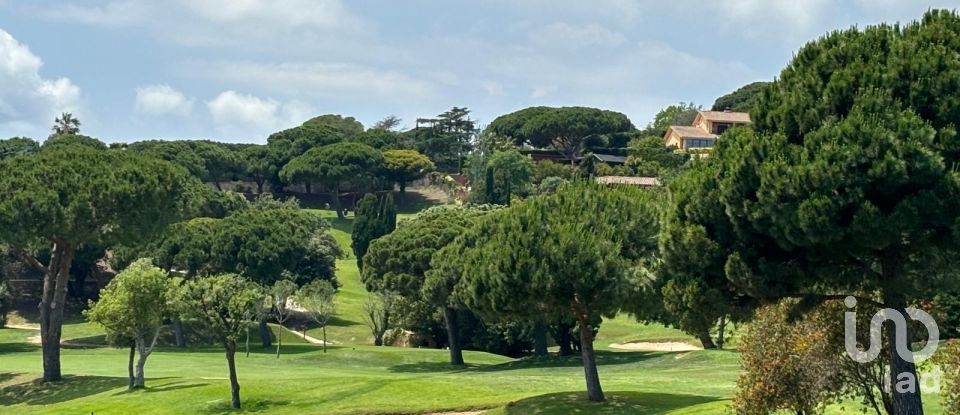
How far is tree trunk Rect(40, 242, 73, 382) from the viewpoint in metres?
51.1

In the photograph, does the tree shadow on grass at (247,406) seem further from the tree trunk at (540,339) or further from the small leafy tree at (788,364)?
the small leafy tree at (788,364)

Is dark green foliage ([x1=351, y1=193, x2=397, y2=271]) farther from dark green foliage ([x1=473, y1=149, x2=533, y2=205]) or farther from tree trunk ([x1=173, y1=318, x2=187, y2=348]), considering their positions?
tree trunk ([x1=173, y1=318, x2=187, y2=348])

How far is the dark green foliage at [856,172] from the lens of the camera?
61.1 feet

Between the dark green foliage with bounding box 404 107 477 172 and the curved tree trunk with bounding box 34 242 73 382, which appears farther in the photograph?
the dark green foliage with bounding box 404 107 477 172

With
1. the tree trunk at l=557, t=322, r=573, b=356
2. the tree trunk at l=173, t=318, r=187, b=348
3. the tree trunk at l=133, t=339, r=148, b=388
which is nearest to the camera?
the tree trunk at l=133, t=339, r=148, b=388

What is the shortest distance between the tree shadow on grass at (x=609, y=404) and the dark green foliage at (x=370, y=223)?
66681mm

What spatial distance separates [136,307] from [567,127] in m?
102

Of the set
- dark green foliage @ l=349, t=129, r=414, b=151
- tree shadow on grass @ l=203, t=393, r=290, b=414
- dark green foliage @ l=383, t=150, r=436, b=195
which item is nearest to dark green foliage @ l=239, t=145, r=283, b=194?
dark green foliage @ l=349, t=129, r=414, b=151

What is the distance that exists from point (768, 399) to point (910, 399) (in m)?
3.00

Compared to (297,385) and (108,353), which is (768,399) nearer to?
(297,385)

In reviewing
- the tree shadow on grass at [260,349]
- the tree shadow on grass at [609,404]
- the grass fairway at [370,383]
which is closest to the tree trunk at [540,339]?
the grass fairway at [370,383]

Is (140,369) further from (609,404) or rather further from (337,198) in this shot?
(337,198)

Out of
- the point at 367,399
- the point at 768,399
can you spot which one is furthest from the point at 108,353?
the point at 768,399

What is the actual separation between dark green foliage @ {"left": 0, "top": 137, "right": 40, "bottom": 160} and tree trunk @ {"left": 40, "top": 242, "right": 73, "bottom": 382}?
80.9m
